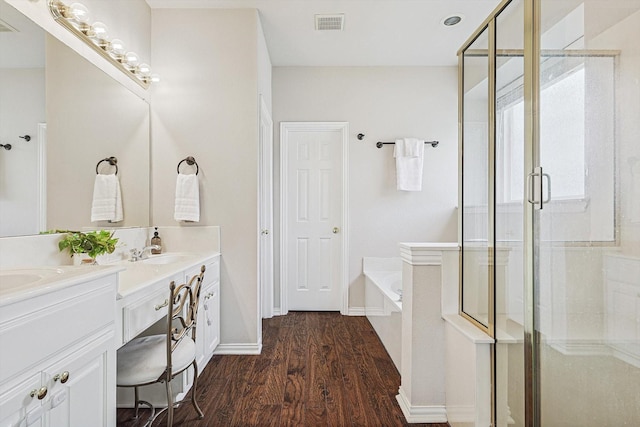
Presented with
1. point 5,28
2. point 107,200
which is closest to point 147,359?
point 107,200

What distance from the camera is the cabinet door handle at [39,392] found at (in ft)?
3.05

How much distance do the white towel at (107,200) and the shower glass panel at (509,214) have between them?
2.27 m

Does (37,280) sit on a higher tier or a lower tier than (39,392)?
higher

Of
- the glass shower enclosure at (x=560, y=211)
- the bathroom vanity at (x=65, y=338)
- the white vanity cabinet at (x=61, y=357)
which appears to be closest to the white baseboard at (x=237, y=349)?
the bathroom vanity at (x=65, y=338)

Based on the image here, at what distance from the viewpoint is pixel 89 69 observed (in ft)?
7.11

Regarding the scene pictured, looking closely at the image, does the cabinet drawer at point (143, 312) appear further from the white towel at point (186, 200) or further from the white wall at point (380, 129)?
the white wall at point (380, 129)

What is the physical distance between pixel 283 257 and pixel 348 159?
4.31 feet

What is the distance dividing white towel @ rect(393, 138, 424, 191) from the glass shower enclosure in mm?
2185

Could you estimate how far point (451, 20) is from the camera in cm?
307

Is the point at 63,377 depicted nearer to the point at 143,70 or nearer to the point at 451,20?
the point at 143,70

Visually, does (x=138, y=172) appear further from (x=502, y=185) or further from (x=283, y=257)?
(x=502, y=185)

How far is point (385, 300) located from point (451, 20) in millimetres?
2467

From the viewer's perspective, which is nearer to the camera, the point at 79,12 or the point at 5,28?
the point at 5,28

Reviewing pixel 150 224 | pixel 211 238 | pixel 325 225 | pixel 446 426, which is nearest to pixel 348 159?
pixel 325 225
